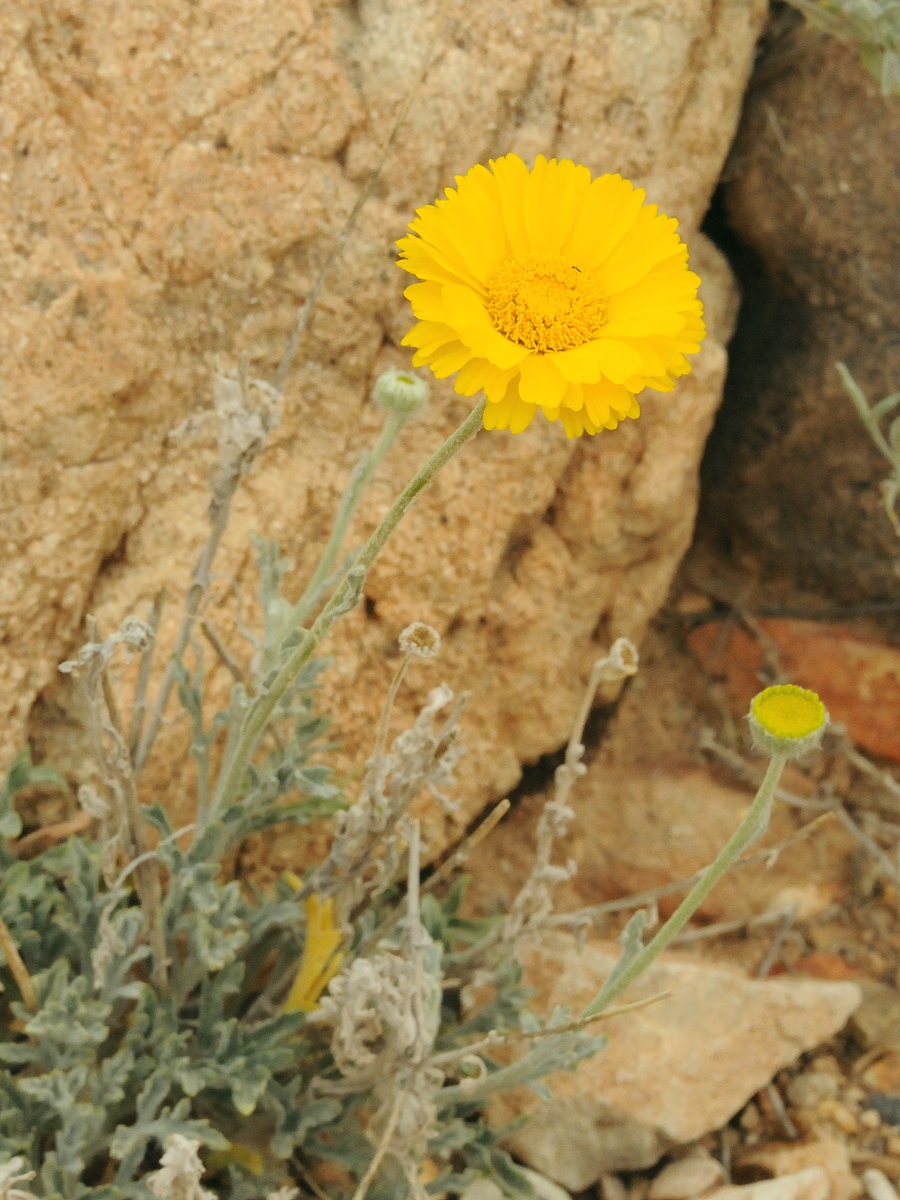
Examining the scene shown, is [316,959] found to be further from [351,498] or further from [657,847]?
[657,847]

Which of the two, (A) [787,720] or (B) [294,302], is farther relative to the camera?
(B) [294,302]

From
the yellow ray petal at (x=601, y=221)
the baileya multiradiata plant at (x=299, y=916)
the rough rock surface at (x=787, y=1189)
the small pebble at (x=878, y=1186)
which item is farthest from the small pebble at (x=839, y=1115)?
the yellow ray petal at (x=601, y=221)

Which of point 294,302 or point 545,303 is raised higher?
point 545,303

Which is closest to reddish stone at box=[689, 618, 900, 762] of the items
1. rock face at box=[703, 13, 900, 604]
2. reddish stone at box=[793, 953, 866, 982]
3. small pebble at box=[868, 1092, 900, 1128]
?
rock face at box=[703, 13, 900, 604]

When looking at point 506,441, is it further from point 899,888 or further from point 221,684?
point 899,888

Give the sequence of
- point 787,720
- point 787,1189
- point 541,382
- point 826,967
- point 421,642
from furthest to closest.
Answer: point 826,967 < point 787,1189 < point 421,642 < point 787,720 < point 541,382

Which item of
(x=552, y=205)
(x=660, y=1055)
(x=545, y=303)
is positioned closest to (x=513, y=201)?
(x=552, y=205)
